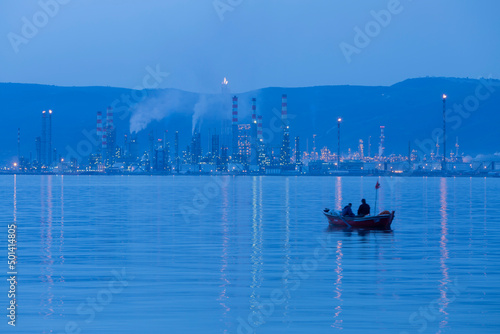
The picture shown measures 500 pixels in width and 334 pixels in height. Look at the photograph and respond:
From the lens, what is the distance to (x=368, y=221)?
41219mm

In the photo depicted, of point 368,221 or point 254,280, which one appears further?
point 368,221

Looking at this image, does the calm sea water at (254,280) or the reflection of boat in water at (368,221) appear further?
the reflection of boat in water at (368,221)

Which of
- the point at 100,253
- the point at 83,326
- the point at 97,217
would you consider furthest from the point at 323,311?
the point at 97,217

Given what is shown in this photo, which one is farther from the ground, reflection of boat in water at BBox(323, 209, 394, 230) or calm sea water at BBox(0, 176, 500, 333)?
reflection of boat in water at BBox(323, 209, 394, 230)

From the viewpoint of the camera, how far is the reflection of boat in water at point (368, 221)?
40875 mm

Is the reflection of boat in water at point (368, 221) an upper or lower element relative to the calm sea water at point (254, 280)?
upper

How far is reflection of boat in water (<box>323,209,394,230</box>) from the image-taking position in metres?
40.9

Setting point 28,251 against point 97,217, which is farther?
point 97,217

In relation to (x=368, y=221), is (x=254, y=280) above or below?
below

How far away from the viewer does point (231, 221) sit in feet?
161

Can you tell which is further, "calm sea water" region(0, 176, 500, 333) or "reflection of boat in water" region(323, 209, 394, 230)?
"reflection of boat in water" region(323, 209, 394, 230)

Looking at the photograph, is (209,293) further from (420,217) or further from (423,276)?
(420,217)

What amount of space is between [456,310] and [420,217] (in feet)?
115

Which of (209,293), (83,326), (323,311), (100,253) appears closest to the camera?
(83,326)
